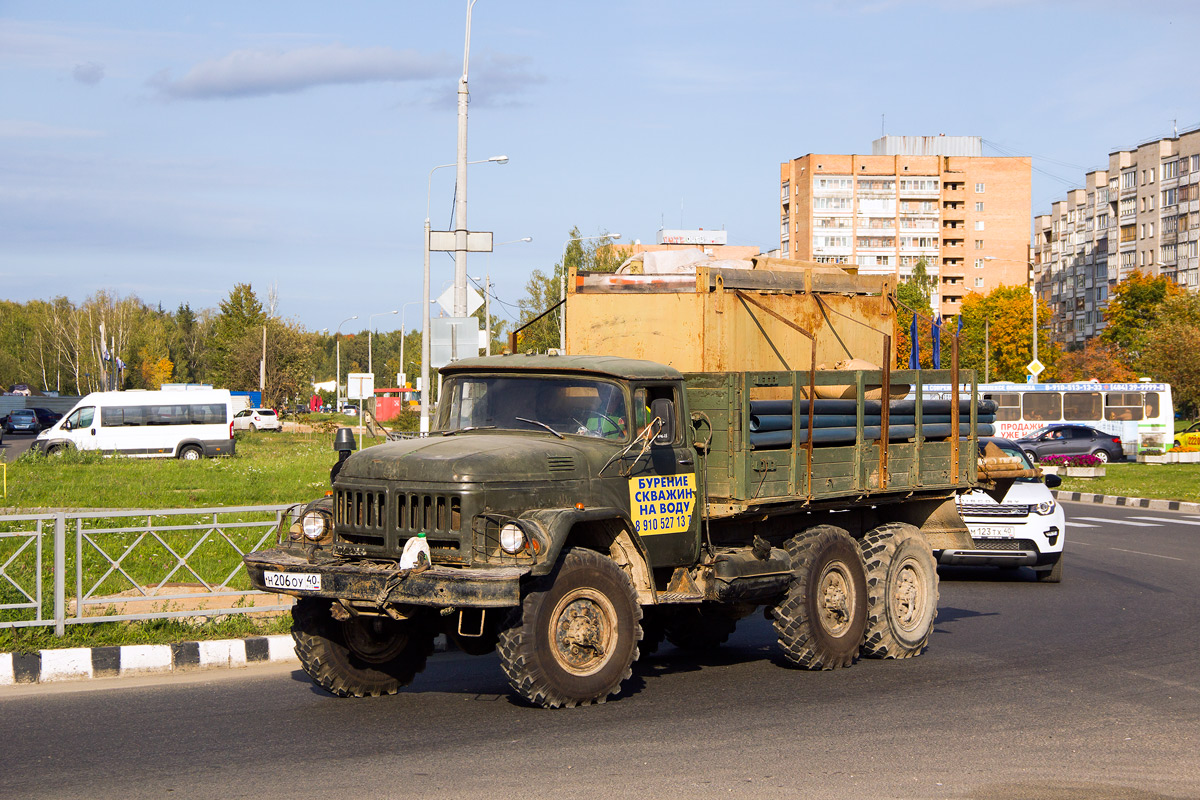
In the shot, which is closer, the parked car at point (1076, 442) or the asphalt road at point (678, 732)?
the asphalt road at point (678, 732)

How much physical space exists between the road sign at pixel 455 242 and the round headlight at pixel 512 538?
10.8 meters

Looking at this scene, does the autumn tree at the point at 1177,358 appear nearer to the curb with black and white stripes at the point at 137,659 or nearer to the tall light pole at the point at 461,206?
the tall light pole at the point at 461,206

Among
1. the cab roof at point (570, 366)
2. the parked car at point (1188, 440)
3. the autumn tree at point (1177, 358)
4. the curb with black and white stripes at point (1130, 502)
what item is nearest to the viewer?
the cab roof at point (570, 366)

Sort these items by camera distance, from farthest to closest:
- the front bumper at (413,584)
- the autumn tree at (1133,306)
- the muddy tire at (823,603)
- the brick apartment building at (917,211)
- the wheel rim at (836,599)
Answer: the brick apartment building at (917,211) → the autumn tree at (1133,306) → the wheel rim at (836,599) → the muddy tire at (823,603) → the front bumper at (413,584)

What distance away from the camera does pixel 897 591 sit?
31.7ft

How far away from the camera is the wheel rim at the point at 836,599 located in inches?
353

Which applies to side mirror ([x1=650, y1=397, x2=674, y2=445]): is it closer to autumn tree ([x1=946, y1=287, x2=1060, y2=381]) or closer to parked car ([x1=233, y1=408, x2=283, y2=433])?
parked car ([x1=233, y1=408, x2=283, y2=433])

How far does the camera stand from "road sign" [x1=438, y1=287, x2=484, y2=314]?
17531 mm

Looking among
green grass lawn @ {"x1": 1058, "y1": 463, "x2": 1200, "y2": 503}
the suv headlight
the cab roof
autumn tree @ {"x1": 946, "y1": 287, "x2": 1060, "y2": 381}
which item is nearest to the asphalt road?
the cab roof

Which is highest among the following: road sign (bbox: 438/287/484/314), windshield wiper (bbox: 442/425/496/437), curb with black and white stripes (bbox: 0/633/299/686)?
road sign (bbox: 438/287/484/314)

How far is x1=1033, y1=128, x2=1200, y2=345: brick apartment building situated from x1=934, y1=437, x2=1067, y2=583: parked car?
91.2 metres

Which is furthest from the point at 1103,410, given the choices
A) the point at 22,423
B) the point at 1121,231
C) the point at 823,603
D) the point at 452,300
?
the point at 1121,231

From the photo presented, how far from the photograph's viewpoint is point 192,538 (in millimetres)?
11453

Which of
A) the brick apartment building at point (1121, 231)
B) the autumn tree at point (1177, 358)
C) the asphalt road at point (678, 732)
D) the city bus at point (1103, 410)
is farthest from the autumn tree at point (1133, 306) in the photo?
the asphalt road at point (678, 732)
